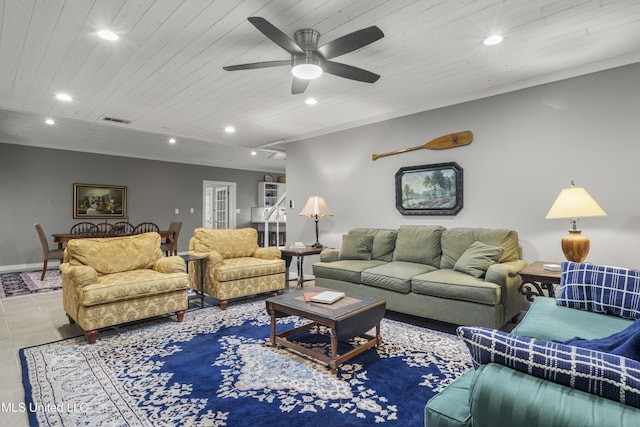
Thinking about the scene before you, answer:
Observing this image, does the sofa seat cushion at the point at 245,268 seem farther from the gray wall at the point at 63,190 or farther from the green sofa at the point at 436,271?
the gray wall at the point at 63,190

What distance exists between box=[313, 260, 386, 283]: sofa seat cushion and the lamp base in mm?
1872

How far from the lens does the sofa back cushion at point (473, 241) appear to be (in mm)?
3396

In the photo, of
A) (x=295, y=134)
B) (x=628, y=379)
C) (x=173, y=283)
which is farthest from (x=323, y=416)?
(x=295, y=134)

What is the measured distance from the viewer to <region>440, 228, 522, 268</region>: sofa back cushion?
3.40m

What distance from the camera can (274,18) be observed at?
236 cm

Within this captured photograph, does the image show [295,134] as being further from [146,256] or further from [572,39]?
[572,39]

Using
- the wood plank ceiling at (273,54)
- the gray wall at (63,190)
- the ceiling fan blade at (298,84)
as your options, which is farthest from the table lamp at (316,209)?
the gray wall at (63,190)

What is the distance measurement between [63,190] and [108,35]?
19.1 feet

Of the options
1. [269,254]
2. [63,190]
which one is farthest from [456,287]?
[63,190]

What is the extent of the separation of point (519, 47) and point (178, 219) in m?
8.05

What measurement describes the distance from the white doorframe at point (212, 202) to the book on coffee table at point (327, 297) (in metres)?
Result: 7.16

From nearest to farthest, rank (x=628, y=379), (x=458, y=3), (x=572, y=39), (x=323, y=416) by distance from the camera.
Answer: (x=628, y=379), (x=323, y=416), (x=458, y=3), (x=572, y=39)

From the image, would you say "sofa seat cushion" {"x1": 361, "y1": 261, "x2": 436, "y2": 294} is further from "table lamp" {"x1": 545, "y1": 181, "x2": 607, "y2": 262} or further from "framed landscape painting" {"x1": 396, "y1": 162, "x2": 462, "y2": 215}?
"table lamp" {"x1": 545, "y1": 181, "x2": 607, "y2": 262}

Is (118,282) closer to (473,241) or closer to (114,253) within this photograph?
(114,253)
